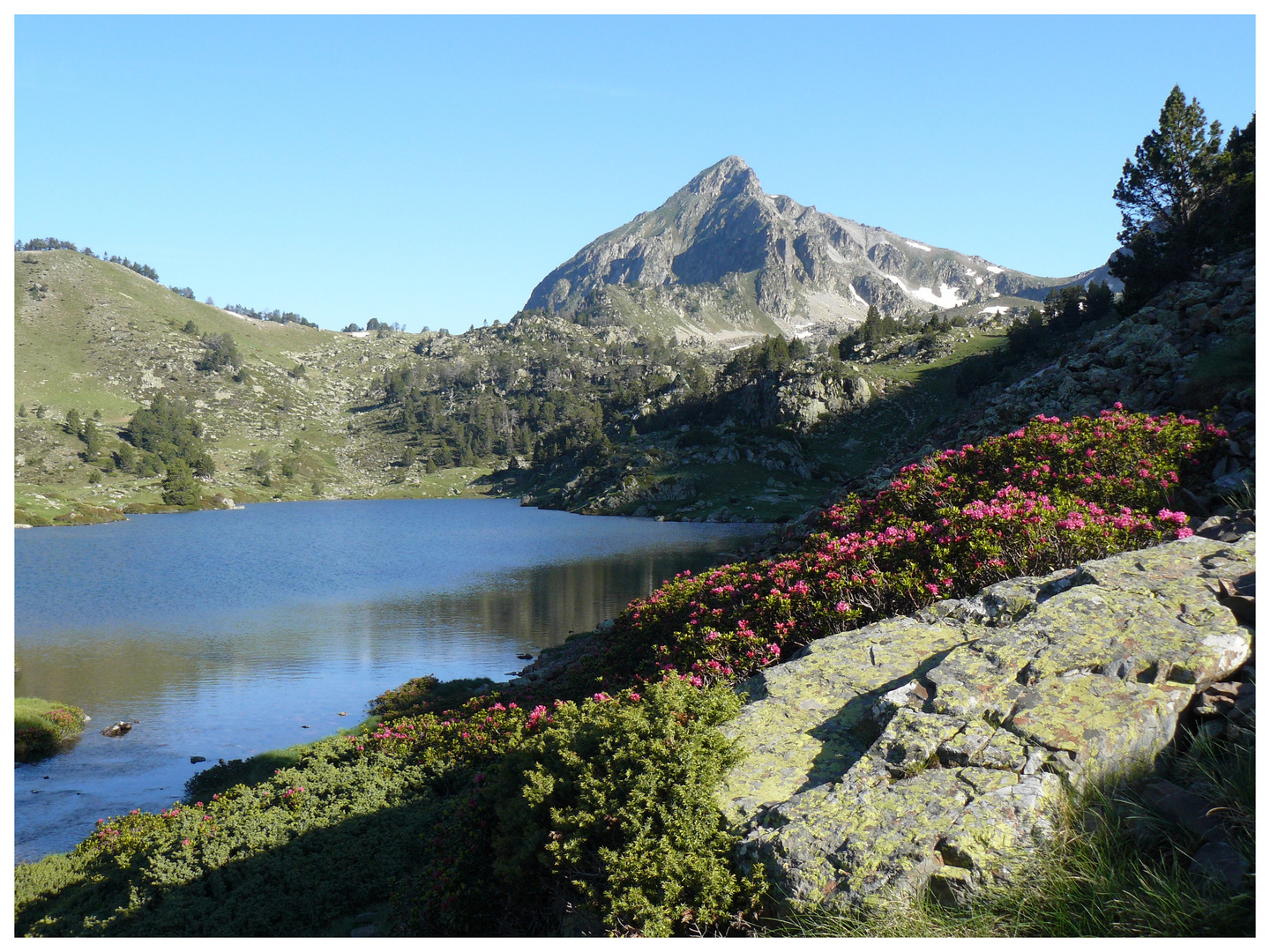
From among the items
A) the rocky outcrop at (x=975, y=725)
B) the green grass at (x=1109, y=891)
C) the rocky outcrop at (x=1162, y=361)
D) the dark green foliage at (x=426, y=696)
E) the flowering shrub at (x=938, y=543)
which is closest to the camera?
the green grass at (x=1109, y=891)

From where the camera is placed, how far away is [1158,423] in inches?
584

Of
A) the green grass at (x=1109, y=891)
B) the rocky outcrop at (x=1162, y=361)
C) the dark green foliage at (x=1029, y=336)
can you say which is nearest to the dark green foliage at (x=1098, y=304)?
the dark green foliage at (x=1029, y=336)

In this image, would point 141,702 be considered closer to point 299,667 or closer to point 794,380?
point 299,667

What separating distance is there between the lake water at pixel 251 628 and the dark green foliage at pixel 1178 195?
1471 inches

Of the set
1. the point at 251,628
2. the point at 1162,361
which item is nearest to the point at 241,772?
the point at 251,628

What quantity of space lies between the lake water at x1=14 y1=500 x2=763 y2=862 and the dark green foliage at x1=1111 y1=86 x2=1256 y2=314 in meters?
37.4

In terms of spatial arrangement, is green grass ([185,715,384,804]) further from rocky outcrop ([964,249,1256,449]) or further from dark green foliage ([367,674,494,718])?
rocky outcrop ([964,249,1256,449])

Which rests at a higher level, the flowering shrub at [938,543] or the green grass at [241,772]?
the flowering shrub at [938,543]

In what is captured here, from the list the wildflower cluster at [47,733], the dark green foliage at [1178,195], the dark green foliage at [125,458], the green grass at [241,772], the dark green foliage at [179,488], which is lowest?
the wildflower cluster at [47,733]

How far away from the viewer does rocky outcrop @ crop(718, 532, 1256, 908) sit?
18.6 feet

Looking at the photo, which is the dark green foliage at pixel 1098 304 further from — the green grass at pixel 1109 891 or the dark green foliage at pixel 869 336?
the green grass at pixel 1109 891

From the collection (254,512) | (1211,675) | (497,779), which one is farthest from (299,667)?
(254,512)

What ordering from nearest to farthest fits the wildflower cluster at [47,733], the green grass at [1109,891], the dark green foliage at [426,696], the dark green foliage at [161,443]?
the green grass at [1109,891] → the wildflower cluster at [47,733] → the dark green foliage at [426,696] → the dark green foliage at [161,443]

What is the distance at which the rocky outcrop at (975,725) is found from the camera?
568 centimetres
